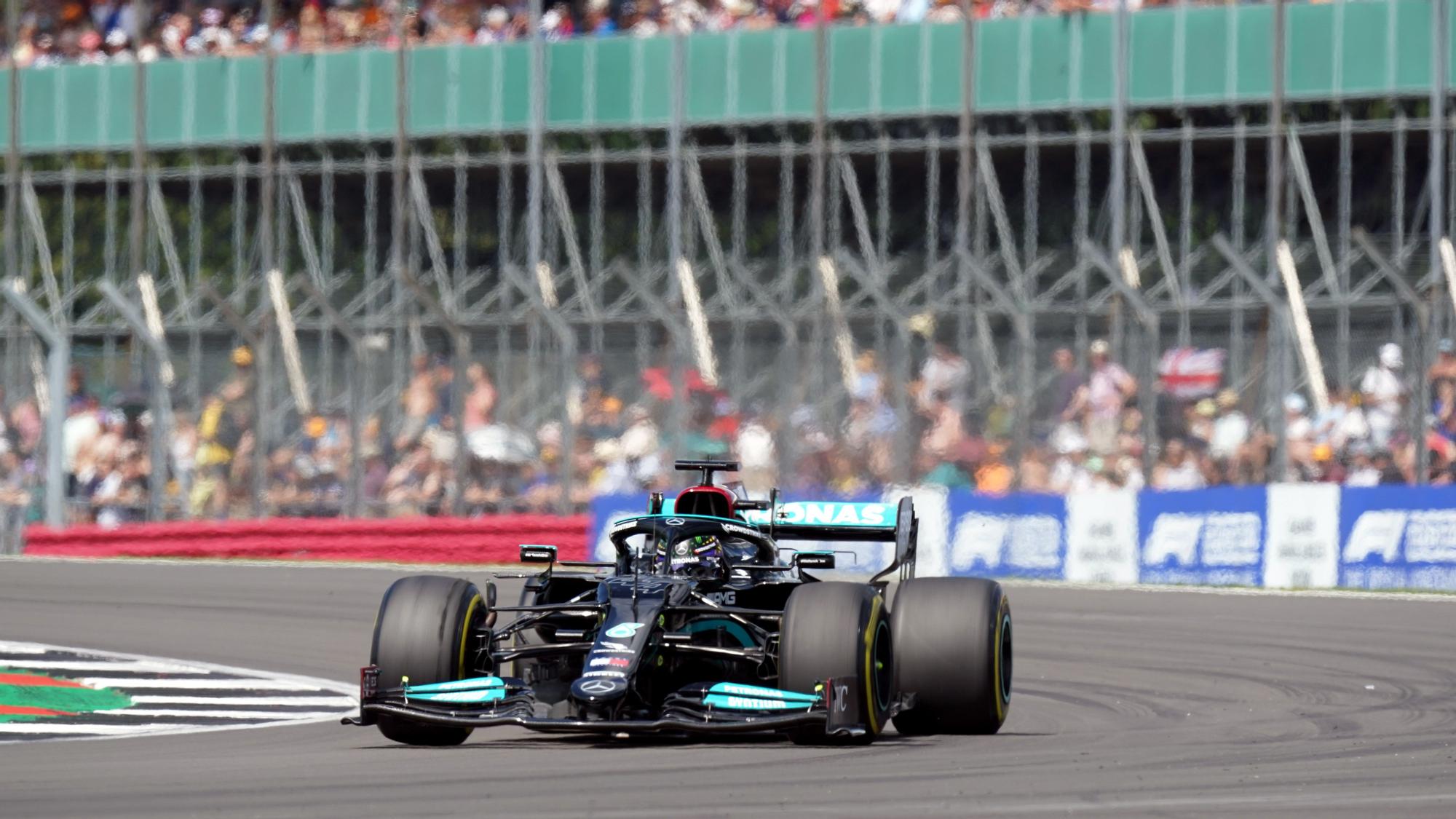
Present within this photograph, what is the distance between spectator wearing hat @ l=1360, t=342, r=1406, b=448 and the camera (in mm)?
18828

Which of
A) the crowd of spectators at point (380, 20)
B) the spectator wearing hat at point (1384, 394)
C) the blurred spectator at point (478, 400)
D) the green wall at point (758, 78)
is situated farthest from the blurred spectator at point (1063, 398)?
the crowd of spectators at point (380, 20)

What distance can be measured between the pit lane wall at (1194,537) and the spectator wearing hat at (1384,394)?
0.65 meters

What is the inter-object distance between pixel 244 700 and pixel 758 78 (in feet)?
49.5

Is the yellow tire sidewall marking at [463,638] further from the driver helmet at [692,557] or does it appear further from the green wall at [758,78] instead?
the green wall at [758,78]

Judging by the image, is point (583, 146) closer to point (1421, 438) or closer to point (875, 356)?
point (875, 356)

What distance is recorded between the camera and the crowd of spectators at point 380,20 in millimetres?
25469

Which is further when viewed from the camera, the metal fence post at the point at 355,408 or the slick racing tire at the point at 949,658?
the metal fence post at the point at 355,408

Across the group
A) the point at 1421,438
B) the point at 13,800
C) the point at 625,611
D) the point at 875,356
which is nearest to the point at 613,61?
the point at 875,356

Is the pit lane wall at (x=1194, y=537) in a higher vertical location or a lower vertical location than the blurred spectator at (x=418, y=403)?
lower

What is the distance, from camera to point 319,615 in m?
16.8

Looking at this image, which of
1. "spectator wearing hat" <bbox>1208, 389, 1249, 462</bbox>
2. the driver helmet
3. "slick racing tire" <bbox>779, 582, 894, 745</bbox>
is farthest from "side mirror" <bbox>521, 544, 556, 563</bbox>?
"spectator wearing hat" <bbox>1208, 389, 1249, 462</bbox>

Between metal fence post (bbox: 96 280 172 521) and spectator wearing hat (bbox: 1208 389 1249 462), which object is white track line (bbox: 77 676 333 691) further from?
spectator wearing hat (bbox: 1208 389 1249 462)

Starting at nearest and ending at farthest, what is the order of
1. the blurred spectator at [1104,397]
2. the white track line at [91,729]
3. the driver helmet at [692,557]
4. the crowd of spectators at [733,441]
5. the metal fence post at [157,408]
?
the driver helmet at [692,557]
the white track line at [91,729]
the crowd of spectators at [733,441]
the blurred spectator at [1104,397]
the metal fence post at [157,408]

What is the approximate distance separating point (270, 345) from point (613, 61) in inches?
240
